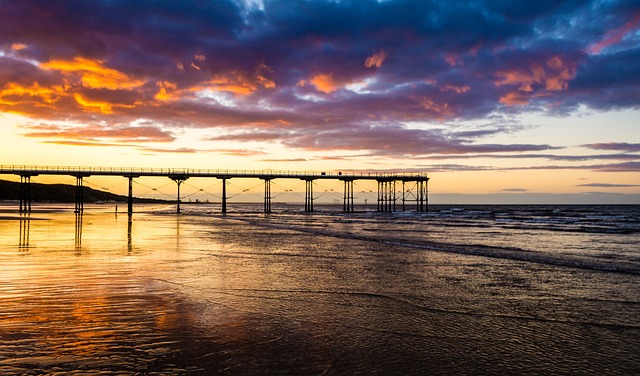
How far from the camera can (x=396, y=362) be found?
174 inches

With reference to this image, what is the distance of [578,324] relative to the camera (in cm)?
599

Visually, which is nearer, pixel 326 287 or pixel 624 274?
pixel 326 287

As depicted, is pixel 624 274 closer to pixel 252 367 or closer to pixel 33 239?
pixel 252 367

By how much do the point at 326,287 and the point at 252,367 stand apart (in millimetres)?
4374

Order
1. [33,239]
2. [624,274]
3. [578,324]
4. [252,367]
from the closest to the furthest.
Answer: [252,367] → [578,324] → [624,274] → [33,239]

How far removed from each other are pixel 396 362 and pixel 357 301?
287 cm

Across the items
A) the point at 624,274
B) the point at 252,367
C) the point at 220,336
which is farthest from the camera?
the point at 624,274

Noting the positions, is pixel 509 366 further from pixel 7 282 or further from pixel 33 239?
pixel 33 239

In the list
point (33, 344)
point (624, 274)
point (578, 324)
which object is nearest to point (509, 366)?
point (578, 324)

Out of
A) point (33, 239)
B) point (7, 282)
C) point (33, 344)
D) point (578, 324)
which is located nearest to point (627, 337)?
point (578, 324)

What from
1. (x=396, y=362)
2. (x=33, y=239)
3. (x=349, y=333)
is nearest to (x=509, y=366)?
(x=396, y=362)

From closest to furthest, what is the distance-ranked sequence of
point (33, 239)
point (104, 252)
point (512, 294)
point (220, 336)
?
point (220, 336) < point (512, 294) < point (104, 252) < point (33, 239)

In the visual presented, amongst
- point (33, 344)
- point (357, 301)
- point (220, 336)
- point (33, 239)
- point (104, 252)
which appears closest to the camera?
point (33, 344)

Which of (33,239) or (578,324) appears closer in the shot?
(578,324)
